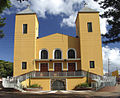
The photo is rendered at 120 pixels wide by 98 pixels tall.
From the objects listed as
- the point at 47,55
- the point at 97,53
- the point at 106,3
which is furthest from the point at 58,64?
the point at 106,3

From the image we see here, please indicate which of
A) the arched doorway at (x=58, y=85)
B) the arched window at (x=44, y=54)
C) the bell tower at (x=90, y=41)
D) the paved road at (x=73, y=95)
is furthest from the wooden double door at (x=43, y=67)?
the paved road at (x=73, y=95)

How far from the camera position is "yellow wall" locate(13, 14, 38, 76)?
22719 mm

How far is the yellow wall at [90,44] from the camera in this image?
22.4m

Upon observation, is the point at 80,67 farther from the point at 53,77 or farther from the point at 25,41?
the point at 25,41

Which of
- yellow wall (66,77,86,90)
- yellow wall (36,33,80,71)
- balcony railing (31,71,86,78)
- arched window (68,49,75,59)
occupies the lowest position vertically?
yellow wall (66,77,86,90)

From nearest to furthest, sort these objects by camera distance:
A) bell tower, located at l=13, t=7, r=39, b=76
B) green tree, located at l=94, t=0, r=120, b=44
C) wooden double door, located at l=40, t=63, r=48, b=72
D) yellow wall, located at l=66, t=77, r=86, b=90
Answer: green tree, located at l=94, t=0, r=120, b=44 < yellow wall, located at l=66, t=77, r=86, b=90 < bell tower, located at l=13, t=7, r=39, b=76 < wooden double door, located at l=40, t=63, r=48, b=72

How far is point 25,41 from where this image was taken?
2372 cm

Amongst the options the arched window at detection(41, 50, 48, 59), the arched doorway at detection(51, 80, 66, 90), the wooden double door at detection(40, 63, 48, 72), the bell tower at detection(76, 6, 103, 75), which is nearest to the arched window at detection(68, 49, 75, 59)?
the bell tower at detection(76, 6, 103, 75)

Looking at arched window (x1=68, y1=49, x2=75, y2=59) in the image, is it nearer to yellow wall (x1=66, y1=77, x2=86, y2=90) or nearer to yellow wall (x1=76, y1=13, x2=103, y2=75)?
yellow wall (x1=76, y1=13, x2=103, y2=75)

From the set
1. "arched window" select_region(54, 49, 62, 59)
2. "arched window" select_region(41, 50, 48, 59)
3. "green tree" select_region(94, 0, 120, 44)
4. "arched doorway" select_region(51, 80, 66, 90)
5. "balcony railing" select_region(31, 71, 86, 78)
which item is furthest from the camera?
"arched window" select_region(41, 50, 48, 59)

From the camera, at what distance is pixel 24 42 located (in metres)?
23.7

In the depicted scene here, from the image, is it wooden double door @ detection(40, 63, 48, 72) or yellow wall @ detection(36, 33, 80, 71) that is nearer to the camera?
wooden double door @ detection(40, 63, 48, 72)

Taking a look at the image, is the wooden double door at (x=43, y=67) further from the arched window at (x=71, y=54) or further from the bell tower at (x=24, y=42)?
the arched window at (x=71, y=54)

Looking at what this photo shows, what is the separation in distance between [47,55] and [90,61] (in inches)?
265
